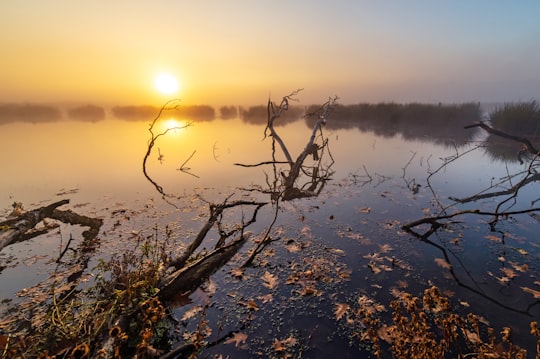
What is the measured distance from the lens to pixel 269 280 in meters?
5.58

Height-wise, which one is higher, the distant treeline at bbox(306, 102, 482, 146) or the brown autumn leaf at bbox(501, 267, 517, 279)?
the distant treeline at bbox(306, 102, 482, 146)

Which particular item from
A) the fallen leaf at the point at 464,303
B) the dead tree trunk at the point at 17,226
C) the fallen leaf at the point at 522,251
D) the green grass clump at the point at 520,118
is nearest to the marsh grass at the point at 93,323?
the dead tree trunk at the point at 17,226

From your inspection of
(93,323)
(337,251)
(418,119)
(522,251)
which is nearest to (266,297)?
(337,251)

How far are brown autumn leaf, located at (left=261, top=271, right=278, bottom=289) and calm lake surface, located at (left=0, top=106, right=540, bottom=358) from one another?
0.07 metres

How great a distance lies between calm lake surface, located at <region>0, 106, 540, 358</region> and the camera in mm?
4543

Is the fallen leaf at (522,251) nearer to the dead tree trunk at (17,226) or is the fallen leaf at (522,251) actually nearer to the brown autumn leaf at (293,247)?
the brown autumn leaf at (293,247)

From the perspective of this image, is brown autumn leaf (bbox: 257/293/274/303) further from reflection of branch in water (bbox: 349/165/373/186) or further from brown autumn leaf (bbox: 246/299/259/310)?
reflection of branch in water (bbox: 349/165/373/186)

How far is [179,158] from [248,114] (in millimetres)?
60507

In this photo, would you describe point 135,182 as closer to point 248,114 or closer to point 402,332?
point 402,332

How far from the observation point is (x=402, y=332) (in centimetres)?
313

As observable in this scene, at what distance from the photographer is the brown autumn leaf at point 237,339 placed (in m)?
4.08

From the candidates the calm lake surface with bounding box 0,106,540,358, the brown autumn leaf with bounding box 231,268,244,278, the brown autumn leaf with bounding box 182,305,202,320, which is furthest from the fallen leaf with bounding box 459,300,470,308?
the brown autumn leaf with bounding box 182,305,202,320

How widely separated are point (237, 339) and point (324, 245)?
365 cm

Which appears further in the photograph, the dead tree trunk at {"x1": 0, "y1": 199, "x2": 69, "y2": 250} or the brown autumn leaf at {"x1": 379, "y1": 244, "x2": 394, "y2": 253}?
the brown autumn leaf at {"x1": 379, "y1": 244, "x2": 394, "y2": 253}
